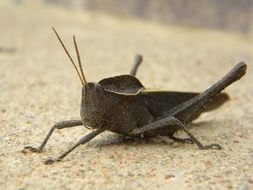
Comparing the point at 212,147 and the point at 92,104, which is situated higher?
the point at 92,104

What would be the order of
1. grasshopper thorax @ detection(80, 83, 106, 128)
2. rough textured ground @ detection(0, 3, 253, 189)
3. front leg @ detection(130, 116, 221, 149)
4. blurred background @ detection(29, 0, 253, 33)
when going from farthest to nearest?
blurred background @ detection(29, 0, 253, 33)
front leg @ detection(130, 116, 221, 149)
grasshopper thorax @ detection(80, 83, 106, 128)
rough textured ground @ detection(0, 3, 253, 189)

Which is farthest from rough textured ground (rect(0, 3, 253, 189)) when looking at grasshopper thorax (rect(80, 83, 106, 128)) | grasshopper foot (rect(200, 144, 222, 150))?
grasshopper thorax (rect(80, 83, 106, 128))

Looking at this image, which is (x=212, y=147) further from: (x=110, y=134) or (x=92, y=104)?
(x=92, y=104)

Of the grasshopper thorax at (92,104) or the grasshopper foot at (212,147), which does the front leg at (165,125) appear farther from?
the grasshopper thorax at (92,104)

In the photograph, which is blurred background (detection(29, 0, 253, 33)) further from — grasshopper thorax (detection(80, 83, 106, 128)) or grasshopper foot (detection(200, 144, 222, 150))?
grasshopper thorax (detection(80, 83, 106, 128))

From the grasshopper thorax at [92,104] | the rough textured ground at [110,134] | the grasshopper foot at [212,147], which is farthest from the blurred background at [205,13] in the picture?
the grasshopper thorax at [92,104]

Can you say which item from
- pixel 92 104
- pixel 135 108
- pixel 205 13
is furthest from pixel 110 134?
pixel 205 13
